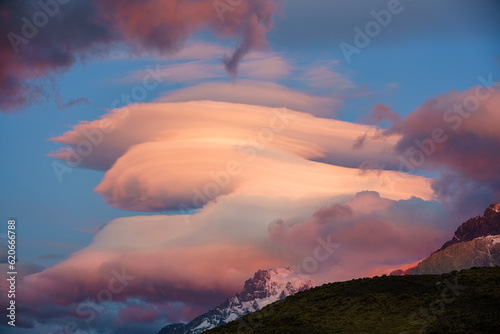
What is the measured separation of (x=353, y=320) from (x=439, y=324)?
42.8 feet

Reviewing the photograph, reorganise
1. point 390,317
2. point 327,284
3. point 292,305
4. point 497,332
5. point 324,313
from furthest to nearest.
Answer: point 327,284
point 292,305
point 324,313
point 390,317
point 497,332

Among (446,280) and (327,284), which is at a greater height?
(327,284)

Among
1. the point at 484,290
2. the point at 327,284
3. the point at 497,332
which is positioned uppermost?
the point at 327,284

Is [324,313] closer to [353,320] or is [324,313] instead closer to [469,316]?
[353,320]

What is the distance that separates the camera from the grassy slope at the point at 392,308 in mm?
75438

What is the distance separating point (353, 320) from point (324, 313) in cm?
785

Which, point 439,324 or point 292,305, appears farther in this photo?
point 292,305

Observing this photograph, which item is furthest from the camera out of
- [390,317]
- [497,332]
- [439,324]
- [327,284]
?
[327,284]

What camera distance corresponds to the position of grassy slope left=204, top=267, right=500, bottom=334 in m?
75.4

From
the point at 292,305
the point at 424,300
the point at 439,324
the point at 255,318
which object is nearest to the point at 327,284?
the point at 292,305

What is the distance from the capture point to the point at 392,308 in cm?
8444

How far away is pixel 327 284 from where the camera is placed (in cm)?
10694

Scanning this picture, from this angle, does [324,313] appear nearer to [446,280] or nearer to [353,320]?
[353,320]

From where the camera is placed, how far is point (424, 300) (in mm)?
84000
